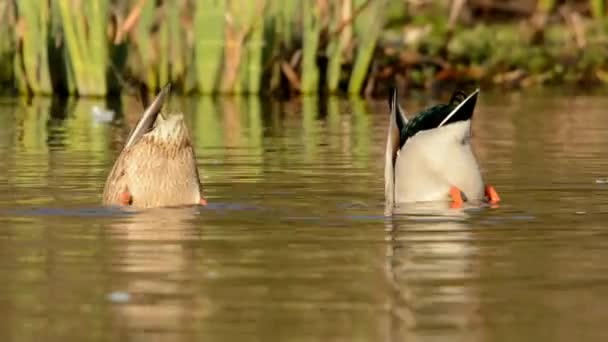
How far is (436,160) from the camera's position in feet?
34.2

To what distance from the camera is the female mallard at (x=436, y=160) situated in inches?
407

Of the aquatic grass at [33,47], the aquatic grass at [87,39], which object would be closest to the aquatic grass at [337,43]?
the aquatic grass at [87,39]

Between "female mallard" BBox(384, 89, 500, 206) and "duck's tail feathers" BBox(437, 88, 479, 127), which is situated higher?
"duck's tail feathers" BBox(437, 88, 479, 127)

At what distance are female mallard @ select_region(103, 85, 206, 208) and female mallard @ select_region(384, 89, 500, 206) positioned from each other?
109 cm

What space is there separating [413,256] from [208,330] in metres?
2.02

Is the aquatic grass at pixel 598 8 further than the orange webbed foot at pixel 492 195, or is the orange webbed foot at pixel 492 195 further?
the aquatic grass at pixel 598 8

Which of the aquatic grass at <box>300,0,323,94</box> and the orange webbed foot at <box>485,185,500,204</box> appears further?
the aquatic grass at <box>300,0,323,94</box>

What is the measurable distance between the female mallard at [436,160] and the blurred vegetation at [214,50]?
10.3 m

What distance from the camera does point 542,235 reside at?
8.91m

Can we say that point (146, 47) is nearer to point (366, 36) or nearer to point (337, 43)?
point (337, 43)

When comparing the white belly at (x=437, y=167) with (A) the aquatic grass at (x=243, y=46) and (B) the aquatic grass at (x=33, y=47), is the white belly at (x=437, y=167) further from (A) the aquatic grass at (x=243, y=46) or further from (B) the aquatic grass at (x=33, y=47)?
(B) the aquatic grass at (x=33, y=47)

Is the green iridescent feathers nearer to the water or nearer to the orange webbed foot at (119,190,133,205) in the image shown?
the water

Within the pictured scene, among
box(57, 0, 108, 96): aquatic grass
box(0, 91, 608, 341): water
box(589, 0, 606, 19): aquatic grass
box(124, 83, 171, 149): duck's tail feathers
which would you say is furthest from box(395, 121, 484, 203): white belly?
box(589, 0, 606, 19): aquatic grass

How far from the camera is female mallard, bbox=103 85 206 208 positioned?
34.1 feet
